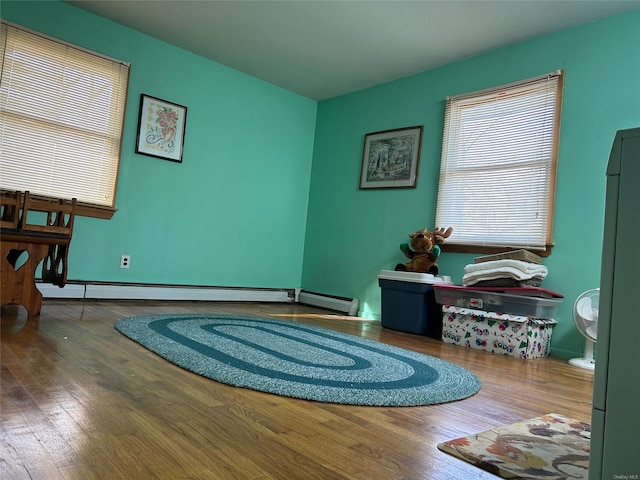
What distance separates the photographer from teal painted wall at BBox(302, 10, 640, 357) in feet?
9.42

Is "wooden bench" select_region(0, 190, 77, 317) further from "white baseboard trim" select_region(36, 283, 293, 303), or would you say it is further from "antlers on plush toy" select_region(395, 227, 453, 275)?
"antlers on plush toy" select_region(395, 227, 453, 275)

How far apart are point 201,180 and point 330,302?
5.39ft

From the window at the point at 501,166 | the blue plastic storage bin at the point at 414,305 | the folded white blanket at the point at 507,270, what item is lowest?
the blue plastic storage bin at the point at 414,305

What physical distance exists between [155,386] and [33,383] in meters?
0.35

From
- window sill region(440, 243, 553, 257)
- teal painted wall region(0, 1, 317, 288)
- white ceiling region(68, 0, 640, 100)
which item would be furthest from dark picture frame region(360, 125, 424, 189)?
teal painted wall region(0, 1, 317, 288)

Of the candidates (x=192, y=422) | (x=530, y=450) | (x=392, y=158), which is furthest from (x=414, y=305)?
(x=192, y=422)

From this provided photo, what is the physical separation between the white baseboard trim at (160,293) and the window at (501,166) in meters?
1.85

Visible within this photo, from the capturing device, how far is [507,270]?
288cm

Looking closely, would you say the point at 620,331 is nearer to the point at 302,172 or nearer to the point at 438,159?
the point at 438,159

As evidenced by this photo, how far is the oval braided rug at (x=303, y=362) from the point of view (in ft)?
5.21

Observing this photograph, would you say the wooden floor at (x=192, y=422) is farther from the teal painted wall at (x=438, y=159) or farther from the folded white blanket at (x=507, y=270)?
the teal painted wall at (x=438, y=159)

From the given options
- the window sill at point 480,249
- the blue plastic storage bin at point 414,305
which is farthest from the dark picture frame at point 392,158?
the blue plastic storage bin at point 414,305

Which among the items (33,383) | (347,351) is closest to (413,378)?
(347,351)

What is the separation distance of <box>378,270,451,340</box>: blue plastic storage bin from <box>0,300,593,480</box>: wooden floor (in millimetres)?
1232
